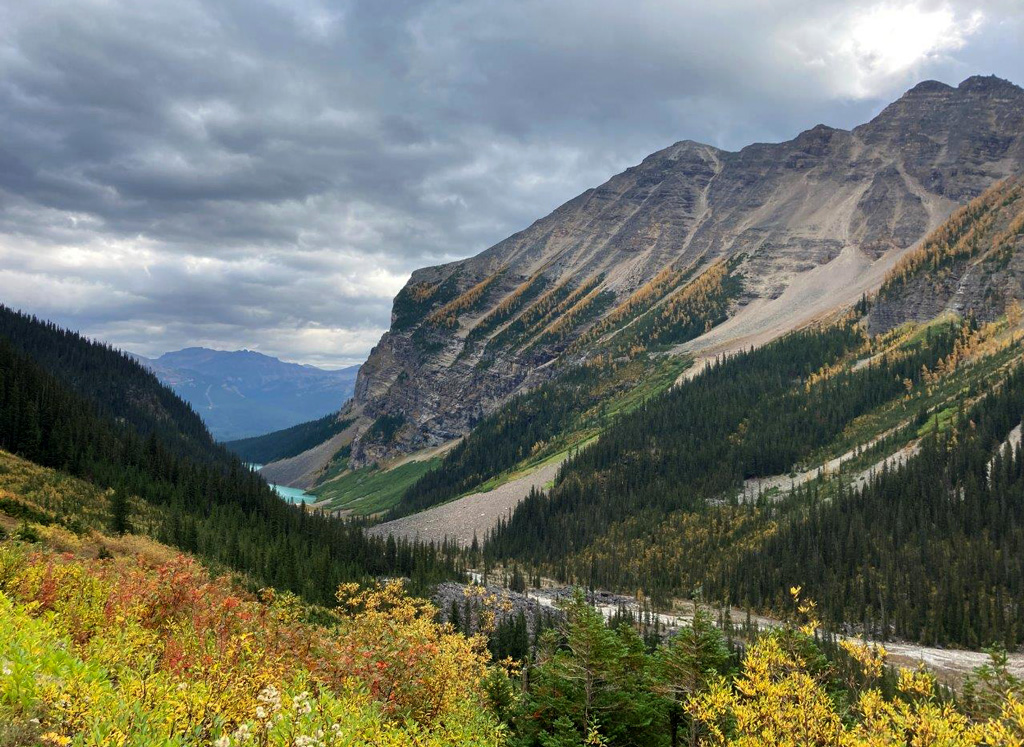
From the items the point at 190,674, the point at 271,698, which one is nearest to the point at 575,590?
the point at 190,674

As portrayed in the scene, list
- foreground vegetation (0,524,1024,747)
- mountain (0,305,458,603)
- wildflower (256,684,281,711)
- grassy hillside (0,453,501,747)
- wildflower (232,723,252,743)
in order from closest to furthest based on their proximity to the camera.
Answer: grassy hillside (0,453,501,747), foreground vegetation (0,524,1024,747), wildflower (232,723,252,743), wildflower (256,684,281,711), mountain (0,305,458,603)

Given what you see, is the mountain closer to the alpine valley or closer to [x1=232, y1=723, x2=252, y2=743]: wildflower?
the alpine valley

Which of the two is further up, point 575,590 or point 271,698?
point 271,698

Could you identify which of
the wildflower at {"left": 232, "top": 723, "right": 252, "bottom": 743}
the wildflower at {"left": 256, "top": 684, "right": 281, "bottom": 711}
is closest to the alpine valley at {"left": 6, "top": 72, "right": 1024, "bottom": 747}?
the wildflower at {"left": 256, "top": 684, "right": 281, "bottom": 711}

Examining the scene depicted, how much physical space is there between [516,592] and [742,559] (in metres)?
50.5

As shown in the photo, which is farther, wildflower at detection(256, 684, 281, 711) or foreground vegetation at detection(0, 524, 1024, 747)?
wildflower at detection(256, 684, 281, 711)

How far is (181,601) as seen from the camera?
879 inches

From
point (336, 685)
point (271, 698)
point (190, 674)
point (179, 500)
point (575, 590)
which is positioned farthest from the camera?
point (179, 500)

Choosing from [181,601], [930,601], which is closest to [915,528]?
[930,601]

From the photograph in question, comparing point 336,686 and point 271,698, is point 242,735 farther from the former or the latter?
point 336,686

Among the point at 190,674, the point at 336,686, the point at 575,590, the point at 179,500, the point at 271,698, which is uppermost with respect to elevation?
the point at 271,698

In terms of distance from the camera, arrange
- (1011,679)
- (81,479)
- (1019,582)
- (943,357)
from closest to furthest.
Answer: (1011,679)
(81,479)
(1019,582)
(943,357)

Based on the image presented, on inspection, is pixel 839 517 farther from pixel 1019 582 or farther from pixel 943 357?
pixel 943 357

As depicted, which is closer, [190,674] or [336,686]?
[190,674]
